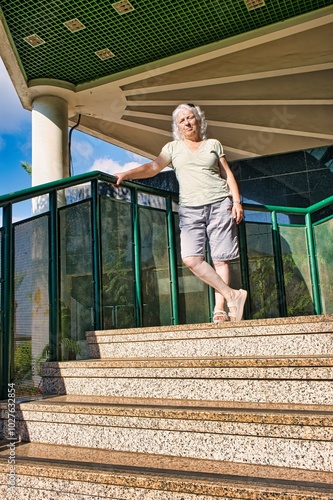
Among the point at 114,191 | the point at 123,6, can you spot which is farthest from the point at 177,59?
the point at 114,191

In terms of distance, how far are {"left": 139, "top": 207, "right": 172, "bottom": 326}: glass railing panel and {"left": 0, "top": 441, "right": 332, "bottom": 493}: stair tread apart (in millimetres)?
1999

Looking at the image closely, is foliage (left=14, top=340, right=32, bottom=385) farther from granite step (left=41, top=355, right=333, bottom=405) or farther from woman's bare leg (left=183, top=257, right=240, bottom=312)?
woman's bare leg (left=183, top=257, right=240, bottom=312)

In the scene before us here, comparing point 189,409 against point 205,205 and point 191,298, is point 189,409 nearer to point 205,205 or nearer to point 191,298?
point 205,205

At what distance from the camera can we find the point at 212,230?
12.4 feet

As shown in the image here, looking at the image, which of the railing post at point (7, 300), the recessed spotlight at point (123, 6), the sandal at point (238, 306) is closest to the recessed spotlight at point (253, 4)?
the recessed spotlight at point (123, 6)

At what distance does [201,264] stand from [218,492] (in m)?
2.16

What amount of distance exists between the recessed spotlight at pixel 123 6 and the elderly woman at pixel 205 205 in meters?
2.37

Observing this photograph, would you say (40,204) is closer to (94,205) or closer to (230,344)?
(94,205)

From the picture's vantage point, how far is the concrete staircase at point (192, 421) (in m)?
1.82

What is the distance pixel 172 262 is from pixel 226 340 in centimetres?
178

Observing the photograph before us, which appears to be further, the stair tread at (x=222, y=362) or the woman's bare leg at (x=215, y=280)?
the woman's bare leg at (x=215, y=280)

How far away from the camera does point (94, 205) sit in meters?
4.02

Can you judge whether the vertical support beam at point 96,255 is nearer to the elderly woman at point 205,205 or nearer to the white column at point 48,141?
the elderly woman at point 205,205

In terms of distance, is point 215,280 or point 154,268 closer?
point 215,280
